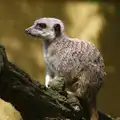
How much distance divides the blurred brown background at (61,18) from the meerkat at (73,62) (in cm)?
147

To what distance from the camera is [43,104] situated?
94.2 inches

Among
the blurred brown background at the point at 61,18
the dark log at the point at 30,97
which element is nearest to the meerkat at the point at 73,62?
the dark log at the point at 30,97

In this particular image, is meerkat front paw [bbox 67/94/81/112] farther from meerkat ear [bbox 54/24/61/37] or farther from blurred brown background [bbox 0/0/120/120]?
blurred brown background [bbox 0/0/120/120]

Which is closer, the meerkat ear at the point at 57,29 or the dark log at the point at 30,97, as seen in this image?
the dark log at the point at 30,97

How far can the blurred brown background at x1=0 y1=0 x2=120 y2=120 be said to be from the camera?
4.39m

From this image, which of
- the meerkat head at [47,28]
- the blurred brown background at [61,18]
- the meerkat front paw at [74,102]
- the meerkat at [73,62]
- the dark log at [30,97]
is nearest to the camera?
the dark log at [30,97]

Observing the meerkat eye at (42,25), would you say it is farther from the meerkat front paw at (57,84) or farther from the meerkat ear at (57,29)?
the meerkat front paw at (57,84)

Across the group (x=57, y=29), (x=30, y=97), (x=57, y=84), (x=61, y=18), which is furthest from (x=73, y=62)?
(x=61, y=18)

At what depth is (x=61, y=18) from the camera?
4.40m

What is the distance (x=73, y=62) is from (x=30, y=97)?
0.55 metres

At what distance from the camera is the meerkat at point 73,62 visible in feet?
8.82

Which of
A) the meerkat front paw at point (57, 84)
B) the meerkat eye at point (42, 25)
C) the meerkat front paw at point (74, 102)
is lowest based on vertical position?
the meerkat front paw at point (74, 102)

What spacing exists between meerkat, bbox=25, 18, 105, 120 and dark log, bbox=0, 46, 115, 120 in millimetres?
142

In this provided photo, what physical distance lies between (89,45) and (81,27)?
5.39 ft
